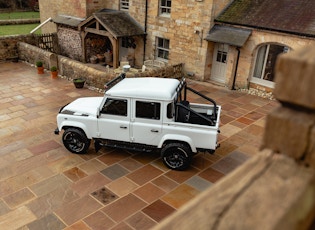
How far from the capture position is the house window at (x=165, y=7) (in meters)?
16.9

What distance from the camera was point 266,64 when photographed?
14.5 meters

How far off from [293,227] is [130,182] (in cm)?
675

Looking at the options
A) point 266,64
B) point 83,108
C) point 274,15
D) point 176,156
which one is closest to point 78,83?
point 83,108

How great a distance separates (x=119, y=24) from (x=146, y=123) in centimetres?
1181

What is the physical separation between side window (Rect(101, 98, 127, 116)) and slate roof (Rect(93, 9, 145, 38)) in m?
10.2

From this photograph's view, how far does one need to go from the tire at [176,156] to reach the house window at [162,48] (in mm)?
10846

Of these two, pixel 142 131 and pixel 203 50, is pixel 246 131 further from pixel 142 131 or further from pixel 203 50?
pixel 203 50

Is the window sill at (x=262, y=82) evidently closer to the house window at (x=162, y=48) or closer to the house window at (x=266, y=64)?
the house window at (x=266, y=64)

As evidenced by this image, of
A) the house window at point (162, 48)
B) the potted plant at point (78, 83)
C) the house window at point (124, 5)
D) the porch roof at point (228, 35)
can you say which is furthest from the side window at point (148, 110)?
the house window at point (124, 5)

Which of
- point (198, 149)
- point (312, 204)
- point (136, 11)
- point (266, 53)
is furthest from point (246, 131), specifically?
point (136, 11)

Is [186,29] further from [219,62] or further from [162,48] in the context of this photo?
[219,62]

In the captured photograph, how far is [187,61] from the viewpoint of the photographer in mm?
16453

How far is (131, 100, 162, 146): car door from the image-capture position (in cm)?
764

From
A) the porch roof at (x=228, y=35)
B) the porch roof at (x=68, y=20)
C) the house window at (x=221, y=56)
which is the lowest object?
the house window at (x=221, y=56)
